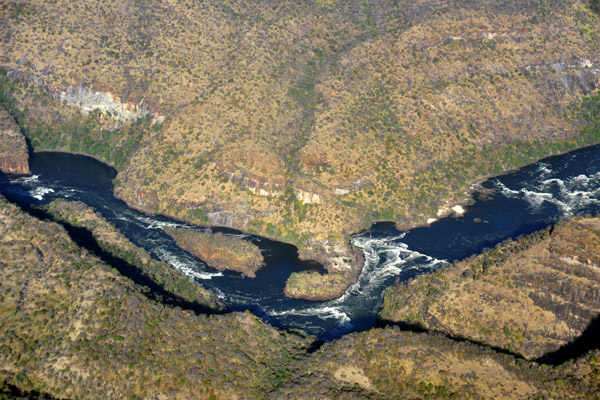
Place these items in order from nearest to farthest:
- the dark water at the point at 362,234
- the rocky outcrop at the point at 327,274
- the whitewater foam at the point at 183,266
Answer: the dark water at the point at 362,234
the rocky outcrop at the point at 327,274
the whitewater foam at the point at 183,266

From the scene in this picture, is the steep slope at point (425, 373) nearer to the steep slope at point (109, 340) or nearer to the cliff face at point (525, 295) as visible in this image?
the steep slope at point (109, 340)

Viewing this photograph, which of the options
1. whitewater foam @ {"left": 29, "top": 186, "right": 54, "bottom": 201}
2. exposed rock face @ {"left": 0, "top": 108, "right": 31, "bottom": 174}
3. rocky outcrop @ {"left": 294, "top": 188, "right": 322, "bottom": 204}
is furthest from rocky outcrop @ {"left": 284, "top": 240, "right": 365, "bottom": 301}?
exposed rock face @ {"left": 0, "top": 108, "right": 31, "bottom": 174}

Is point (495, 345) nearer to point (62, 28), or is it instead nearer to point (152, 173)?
point (152, 173)

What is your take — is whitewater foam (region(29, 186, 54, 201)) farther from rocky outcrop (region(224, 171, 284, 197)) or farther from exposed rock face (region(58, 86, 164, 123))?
rocky outcrop (region(224, 171, 284, 197))

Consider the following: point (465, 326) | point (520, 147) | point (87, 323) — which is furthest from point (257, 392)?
point (520, 147)

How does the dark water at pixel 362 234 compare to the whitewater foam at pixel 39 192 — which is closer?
the dark water at pixel 362 234

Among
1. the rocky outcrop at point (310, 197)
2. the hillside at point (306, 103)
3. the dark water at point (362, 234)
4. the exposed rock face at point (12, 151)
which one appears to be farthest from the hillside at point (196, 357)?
the exposed rock face at point (12, 151)

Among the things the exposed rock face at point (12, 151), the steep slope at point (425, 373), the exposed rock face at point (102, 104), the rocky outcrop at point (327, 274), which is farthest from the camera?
the exposed rock face at point (102, 104)
